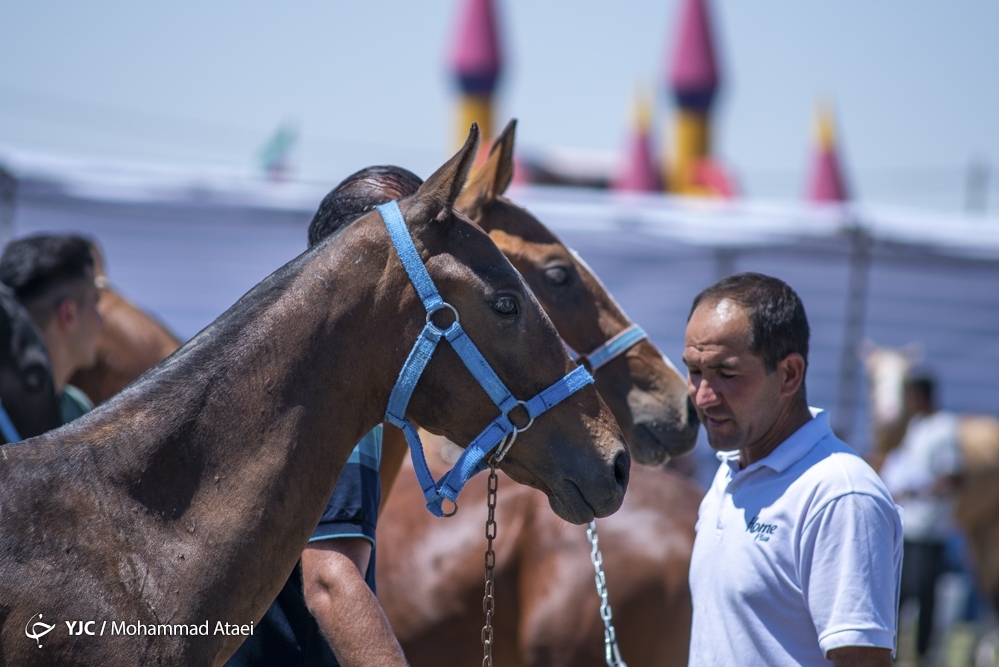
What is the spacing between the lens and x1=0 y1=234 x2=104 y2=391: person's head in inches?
148

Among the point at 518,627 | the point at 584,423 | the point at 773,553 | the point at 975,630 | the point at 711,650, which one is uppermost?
the point at 584,423

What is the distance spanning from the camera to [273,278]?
6.76ft

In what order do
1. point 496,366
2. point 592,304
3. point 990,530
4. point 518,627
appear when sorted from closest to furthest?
point 496,366 < point 592,304 < point 518,627 < point 990,530

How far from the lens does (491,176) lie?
334 cm

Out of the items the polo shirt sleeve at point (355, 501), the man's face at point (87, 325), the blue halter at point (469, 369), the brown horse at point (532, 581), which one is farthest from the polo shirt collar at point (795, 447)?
the man's face at point (87, 325)

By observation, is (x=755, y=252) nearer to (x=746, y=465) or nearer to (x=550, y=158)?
(x=746, y=465)

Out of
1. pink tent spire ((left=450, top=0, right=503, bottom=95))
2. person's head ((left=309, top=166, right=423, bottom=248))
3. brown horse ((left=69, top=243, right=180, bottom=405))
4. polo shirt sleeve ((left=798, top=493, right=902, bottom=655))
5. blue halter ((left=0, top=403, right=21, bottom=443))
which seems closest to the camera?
polo shirt sleeve ((left=798, top=493, right=902, bottom=655))

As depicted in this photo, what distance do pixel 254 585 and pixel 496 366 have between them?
2.09ft

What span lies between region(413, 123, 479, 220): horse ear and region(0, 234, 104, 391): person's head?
224cm

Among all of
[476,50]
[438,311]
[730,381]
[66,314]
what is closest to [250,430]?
[438,311]

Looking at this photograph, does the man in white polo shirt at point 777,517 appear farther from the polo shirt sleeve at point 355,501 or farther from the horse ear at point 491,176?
the horse ear at point 491,176

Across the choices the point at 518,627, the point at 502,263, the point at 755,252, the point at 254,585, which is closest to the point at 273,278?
the point at 502,263

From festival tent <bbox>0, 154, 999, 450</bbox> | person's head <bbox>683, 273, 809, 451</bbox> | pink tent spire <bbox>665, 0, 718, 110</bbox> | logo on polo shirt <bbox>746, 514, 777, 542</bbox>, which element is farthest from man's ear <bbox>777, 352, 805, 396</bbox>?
pink tent spire <bbox>665, 0, 718, 110</bbox>

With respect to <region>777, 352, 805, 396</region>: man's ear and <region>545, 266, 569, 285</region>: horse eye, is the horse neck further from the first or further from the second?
<region>545, 266, 569, 285</region>: horse eye
